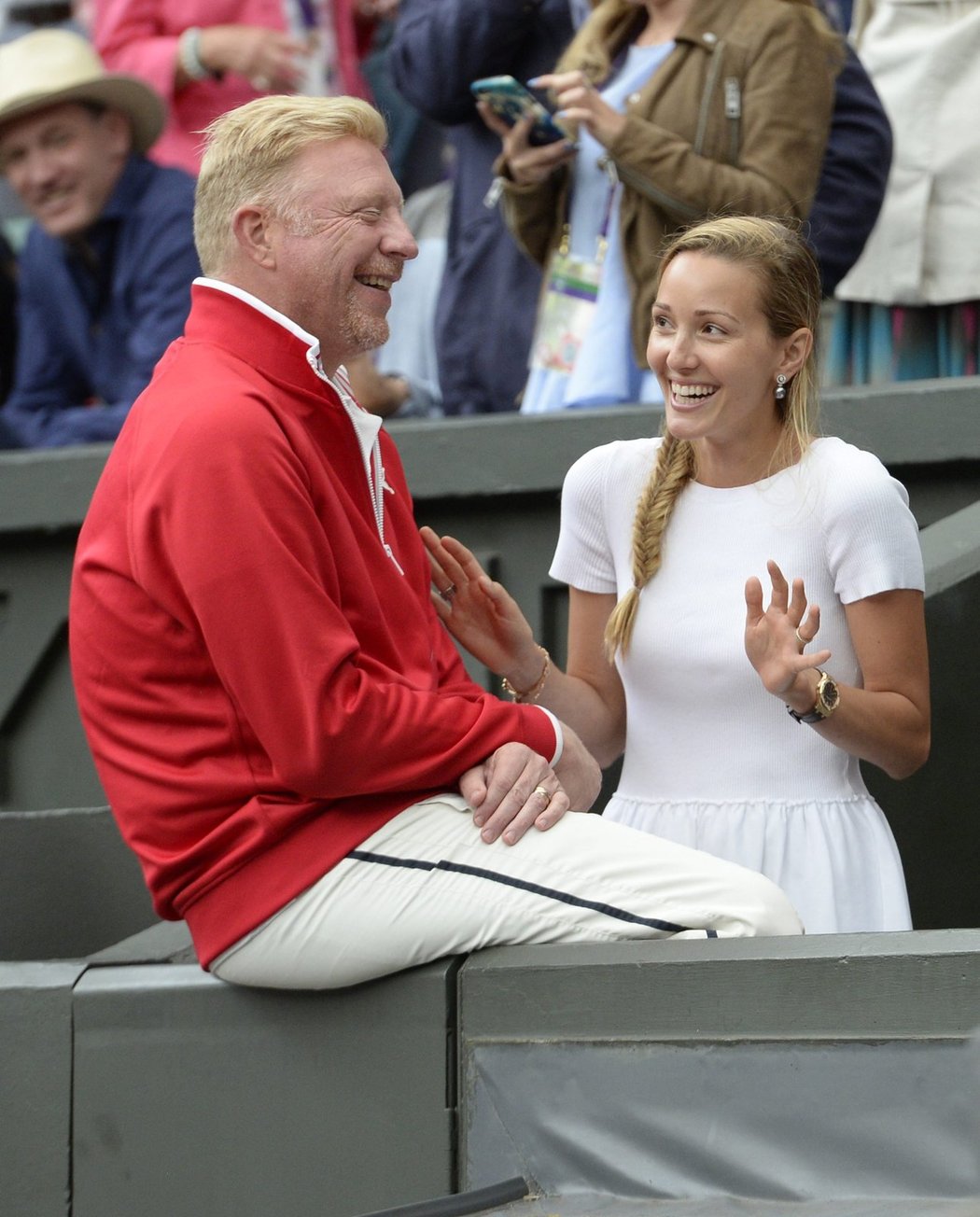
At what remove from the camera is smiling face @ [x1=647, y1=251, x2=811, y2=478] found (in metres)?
2.93

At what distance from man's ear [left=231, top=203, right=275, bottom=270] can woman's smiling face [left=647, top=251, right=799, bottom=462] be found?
652 millimetres

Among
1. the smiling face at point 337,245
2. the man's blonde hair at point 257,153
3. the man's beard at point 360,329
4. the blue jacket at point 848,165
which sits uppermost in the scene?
the man's blonde hair at point 257,153

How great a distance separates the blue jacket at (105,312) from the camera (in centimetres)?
496

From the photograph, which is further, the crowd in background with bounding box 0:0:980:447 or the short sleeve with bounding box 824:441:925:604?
the crowd in background with bounding box 0:0:980:447

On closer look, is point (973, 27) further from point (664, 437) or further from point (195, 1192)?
point (195, 1192)

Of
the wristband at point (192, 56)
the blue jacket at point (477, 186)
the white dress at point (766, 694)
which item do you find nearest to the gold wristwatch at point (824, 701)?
the white dress at point (766, 694)

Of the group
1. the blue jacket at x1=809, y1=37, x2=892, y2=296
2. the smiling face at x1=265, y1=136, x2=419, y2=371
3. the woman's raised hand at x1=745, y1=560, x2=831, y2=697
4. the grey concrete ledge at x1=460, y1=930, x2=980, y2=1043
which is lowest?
the grey concrete ledge at x1=460, y1=930, x2=980, y2=1043

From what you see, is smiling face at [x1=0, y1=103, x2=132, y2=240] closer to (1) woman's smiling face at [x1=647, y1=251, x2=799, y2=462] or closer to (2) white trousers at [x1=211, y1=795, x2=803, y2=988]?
(1) woman's smiling face at [x1=647, y1=251, x2=799, y2=462]

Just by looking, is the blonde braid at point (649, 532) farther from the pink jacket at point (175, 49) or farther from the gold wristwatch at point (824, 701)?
the pink jacket at point (175, 49)

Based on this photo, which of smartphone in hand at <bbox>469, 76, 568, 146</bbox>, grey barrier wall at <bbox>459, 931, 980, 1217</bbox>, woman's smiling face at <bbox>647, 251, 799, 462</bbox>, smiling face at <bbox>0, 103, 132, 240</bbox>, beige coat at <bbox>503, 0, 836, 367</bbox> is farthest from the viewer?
smiling face at <bbox>0, 103, 132, 240</bbox>

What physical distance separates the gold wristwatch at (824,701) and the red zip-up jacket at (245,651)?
371 mm

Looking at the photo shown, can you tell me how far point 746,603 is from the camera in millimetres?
2783

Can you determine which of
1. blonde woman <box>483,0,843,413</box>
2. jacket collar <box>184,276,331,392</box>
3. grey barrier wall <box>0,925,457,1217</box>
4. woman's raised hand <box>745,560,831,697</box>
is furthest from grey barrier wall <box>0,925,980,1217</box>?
blonde woman <box>483,0,843,413</box>

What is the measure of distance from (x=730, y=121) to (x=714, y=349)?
1279mm
